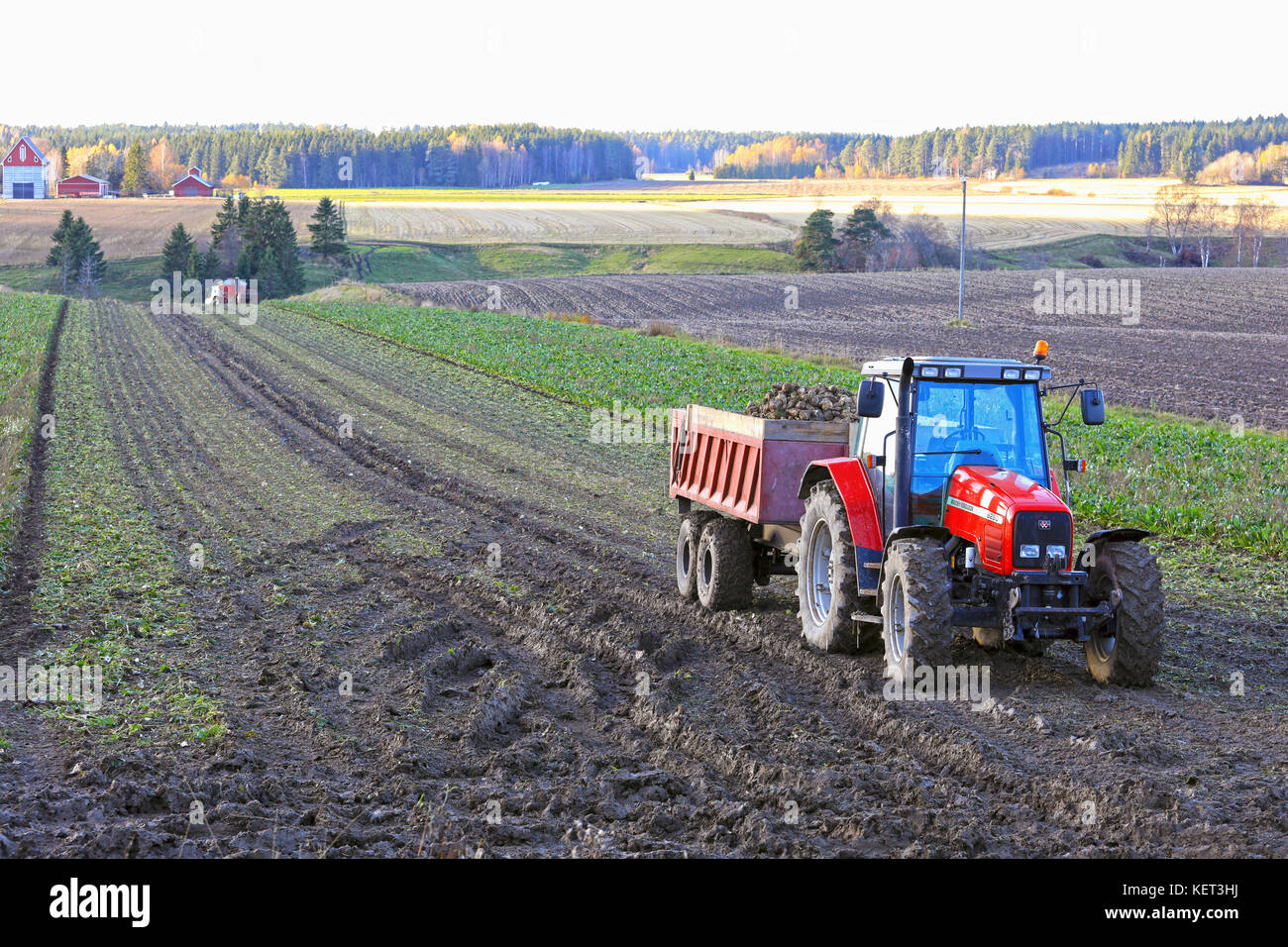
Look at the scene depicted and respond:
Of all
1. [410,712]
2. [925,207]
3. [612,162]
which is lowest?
[410,712]

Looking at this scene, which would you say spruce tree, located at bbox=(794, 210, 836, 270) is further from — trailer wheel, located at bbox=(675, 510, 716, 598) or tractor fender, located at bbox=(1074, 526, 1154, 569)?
tractor fender, located at bbox=(1074, 526, 1154, 569)

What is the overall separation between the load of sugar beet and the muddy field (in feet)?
57.7

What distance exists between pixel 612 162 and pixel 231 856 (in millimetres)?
198215

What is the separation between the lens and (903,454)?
914cm

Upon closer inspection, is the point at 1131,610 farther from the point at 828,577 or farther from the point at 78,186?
the point at 78,186

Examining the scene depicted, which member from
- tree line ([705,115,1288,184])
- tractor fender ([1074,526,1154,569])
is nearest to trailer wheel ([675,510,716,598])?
tractor fender ([1074,526,1154,569])

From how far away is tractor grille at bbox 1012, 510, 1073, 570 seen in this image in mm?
8195

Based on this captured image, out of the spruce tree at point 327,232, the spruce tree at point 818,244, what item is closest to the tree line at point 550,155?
the spruce tree at point 327,232

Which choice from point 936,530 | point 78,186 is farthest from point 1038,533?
point 78,186

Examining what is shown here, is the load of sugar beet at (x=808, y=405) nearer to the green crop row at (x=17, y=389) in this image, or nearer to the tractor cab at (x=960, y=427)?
the tractor cab at (x=960, y=427)
